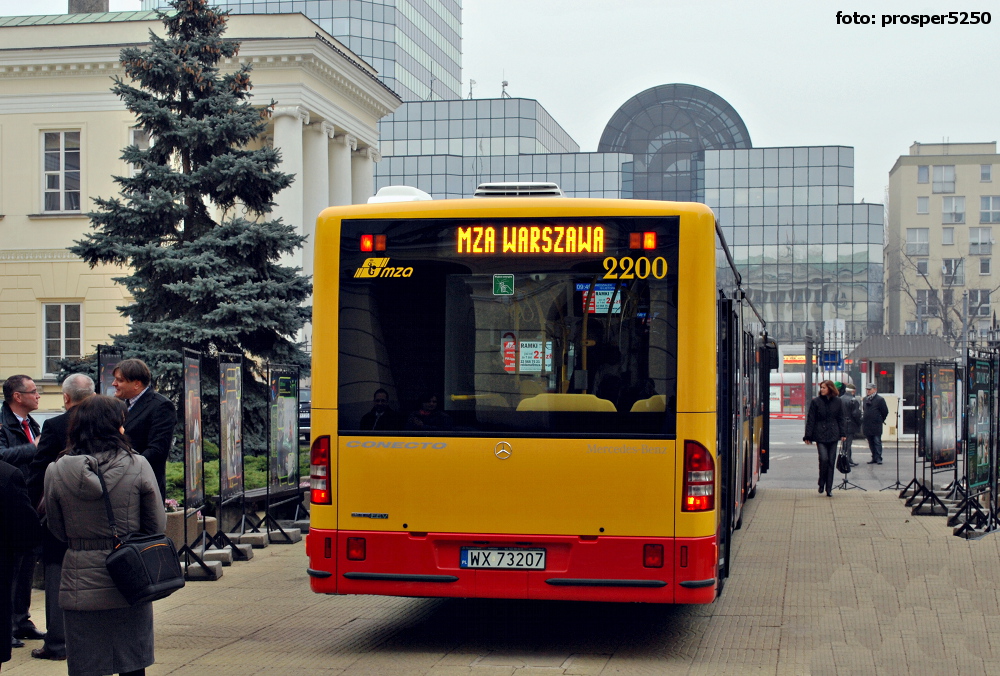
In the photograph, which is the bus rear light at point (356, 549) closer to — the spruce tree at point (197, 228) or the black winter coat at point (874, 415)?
the spruce tree at point (197, 228)

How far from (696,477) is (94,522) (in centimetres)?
352

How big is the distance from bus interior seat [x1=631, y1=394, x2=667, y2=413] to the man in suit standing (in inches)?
126

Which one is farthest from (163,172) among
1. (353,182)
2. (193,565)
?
(353,182)

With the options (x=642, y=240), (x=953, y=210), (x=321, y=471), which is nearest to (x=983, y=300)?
(x=953, y=210)

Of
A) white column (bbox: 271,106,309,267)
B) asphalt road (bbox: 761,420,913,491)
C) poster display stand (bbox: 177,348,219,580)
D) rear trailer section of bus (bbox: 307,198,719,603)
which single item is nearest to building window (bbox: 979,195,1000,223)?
asphalt road (bbox: 761,420,913,491)

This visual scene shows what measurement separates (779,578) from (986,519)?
→ 184 inches

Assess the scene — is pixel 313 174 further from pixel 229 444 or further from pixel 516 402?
pixel 516 402

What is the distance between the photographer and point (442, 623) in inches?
351

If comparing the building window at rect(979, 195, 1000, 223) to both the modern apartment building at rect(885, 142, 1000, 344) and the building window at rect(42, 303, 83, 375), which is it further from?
the building window at rect(42, 303, 83, 375)

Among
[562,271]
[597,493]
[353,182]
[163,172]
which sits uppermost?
[353,182]

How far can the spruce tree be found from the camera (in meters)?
19.5

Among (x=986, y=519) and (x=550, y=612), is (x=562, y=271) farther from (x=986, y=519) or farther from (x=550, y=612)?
(x=986, y=519)

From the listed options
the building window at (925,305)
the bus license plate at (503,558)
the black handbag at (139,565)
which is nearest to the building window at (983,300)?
the building window at (925,305)

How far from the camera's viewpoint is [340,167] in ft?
137
